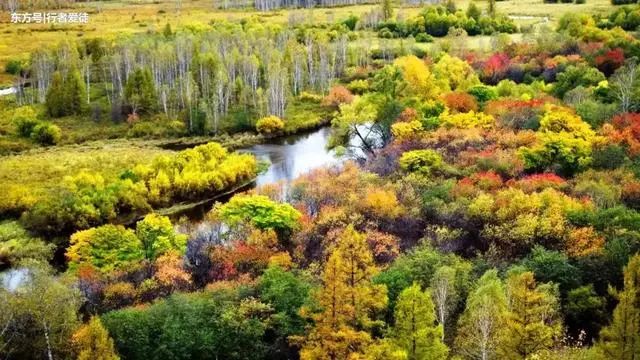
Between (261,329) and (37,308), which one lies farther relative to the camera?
(261,329)

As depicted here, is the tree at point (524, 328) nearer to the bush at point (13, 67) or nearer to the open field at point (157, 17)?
the bush at point (13, 67)

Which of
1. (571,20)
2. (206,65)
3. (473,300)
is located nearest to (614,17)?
(571,20)

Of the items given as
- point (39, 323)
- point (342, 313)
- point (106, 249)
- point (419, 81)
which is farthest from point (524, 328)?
point (419, 81)

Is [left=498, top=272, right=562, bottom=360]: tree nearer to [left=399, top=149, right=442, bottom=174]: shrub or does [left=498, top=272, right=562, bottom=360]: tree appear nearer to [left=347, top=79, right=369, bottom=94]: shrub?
[left=399, top=149, right=442, bottom=174]: shrub

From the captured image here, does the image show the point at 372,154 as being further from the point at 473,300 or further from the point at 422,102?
the point at 473,300

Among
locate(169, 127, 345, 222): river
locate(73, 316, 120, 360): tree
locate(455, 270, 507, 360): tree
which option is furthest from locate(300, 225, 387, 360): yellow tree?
locate(169, 127, 345, 222): river

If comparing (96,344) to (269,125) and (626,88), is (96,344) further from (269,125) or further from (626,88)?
(269,125)
